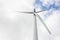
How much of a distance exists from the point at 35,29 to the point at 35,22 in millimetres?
2668

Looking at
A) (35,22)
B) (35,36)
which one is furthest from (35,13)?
(35,36)

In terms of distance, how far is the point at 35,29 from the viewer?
191ft

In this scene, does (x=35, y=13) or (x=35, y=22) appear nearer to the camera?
(x=35, y=22)

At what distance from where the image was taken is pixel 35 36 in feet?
188

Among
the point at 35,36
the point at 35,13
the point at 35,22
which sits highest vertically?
the point at 35,13

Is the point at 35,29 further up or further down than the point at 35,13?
further down

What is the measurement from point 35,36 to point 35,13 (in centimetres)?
1096

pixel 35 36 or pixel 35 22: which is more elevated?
pixel 35 22

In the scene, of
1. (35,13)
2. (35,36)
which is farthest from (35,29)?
(35,13)

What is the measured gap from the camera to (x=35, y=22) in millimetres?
59281

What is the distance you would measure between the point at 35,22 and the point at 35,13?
6.07 meters

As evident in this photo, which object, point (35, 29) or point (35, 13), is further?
point (35, 13)

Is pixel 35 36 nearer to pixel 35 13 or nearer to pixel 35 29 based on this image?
pixel 35 29
